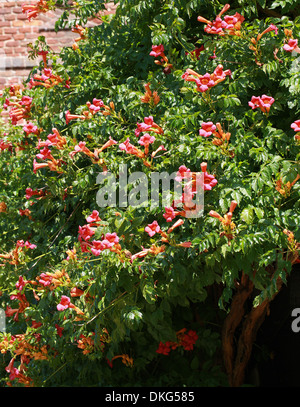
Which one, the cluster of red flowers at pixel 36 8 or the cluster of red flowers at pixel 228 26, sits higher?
the cluster of red flowers at pixel 36 8

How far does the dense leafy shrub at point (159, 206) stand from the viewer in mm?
2877

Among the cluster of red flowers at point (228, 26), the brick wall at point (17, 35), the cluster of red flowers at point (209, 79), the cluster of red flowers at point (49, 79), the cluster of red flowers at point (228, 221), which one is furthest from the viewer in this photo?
the brick wall at point (17, 35)

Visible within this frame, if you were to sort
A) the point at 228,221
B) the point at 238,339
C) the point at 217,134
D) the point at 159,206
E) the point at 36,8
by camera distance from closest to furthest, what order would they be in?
the point at 228,221 → the point at 217,134 → the point at 159,206 → the point at 36,8 → the point at 238,339

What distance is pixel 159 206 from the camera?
9.98 feet

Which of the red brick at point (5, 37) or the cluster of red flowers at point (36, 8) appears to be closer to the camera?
the cluster of red flowers at point (36, 8)

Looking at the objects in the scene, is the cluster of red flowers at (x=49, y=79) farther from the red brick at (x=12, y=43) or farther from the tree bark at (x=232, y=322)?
the red brick at (x=12, y=43)

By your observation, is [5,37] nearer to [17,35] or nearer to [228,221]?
[17,35]

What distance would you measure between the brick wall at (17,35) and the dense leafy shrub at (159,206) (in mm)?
2472

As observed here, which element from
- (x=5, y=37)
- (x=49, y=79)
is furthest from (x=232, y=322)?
(x=5, y=37)

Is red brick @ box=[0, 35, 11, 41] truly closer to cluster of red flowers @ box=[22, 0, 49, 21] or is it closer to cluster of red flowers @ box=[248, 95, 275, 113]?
cluster of red flowers @ box=[22, 0, 49, 21]

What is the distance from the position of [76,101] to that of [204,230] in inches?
63.1

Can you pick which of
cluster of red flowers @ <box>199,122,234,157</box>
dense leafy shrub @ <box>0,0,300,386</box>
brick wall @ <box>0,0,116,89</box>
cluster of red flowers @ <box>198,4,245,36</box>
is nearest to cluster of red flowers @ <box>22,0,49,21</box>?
dense leafy shrub @ <box>0,0,300,386</box>

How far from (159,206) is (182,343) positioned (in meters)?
1.45

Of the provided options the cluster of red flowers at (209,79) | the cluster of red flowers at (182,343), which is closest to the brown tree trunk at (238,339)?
the cluster of red flowers at (182,343)
